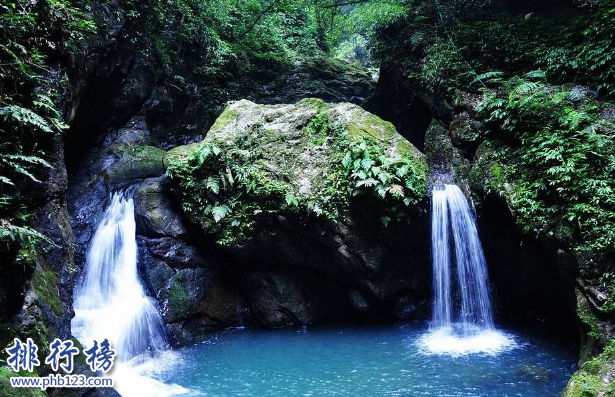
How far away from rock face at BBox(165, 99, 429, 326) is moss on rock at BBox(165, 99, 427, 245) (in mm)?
25

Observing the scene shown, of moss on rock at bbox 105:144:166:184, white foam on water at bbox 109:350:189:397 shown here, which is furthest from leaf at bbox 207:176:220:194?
white foam on water at bbox 109:350:189:397

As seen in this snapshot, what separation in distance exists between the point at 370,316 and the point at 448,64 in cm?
703

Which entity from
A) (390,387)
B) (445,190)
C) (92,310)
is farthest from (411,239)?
(92,310)

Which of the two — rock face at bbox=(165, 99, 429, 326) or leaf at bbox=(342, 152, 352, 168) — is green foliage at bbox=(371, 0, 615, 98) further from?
leaf at bbox=(342, 152, 352, 168)

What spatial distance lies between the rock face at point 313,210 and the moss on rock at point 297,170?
2 centimetres

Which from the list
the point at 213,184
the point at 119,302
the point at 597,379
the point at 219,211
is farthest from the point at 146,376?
the point at 597,379

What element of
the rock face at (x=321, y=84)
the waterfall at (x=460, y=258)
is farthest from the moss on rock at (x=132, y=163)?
the waterfall at (x=460, y=258)

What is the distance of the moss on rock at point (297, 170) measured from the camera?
913 cm

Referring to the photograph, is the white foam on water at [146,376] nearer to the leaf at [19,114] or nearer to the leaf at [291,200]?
the leaf at [291,200]

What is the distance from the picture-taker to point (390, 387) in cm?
677

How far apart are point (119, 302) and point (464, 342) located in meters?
7.36

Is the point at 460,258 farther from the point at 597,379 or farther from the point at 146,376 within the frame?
the point at 146,376

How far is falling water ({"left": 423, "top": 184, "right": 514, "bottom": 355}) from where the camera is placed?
31.3ft

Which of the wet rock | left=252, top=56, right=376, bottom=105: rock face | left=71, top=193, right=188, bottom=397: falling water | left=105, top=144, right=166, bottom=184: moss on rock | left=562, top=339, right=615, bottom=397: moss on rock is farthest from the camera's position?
Answer: left=252, top=56, right=376, bottom=105: rock face
